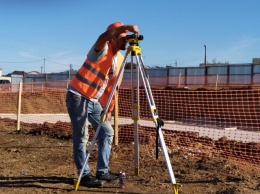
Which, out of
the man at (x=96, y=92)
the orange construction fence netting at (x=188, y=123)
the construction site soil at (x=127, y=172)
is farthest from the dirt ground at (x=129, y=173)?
the orange construction fence netting at (x=188, y=123)

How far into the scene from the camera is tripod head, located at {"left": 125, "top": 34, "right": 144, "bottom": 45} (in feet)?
14.7

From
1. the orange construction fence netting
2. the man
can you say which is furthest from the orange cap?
the orange construction fence netting

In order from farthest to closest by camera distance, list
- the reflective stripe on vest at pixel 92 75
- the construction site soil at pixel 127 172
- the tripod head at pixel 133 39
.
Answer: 1. the construction site soil at pixel 127 172
2. the reflective stripe on vest at pixel 92 75
3. the tripod head at pixel 133 39

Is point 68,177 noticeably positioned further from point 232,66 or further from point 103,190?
point 232,66

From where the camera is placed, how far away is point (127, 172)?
568 centimetres

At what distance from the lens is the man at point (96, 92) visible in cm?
457

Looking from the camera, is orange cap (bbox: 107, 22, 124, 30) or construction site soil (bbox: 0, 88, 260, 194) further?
construction site soil (bbox: 0, 88, 260, 194)

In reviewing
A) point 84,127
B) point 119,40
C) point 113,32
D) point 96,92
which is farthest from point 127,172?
point 113,32

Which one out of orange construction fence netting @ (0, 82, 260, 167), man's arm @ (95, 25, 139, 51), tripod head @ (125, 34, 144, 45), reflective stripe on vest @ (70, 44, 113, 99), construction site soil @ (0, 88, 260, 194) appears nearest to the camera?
man's arm @ (95, 25, 139, 51)

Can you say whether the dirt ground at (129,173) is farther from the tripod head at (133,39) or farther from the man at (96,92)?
the tripod head at (133,39)

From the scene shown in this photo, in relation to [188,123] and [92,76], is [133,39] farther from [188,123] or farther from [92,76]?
[188,123]

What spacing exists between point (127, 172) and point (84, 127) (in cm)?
123

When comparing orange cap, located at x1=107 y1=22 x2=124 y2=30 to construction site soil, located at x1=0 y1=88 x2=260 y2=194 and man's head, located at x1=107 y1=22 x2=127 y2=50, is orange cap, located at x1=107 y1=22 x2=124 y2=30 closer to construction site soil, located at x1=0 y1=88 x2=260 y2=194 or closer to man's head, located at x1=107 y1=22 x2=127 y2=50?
man's head, located at x1=107 y1=22 x2=127 y2=50

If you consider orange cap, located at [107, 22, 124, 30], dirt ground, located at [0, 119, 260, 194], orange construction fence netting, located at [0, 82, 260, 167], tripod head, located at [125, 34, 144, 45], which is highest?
orange cap, located at [107, 22, 124, 30]
